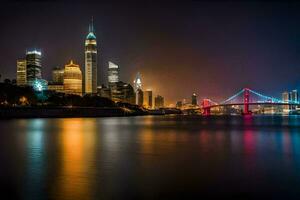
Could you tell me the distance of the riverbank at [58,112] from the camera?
278 feet

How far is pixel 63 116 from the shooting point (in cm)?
10006

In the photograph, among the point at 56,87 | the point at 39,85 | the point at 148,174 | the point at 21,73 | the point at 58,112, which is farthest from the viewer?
the point at 21,73

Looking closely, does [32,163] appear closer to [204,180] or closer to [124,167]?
[124,167]

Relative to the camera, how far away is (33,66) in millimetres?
179625

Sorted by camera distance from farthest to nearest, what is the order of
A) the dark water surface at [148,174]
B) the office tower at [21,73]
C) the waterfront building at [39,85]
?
the office tower at [21,73] → the waterfront building at [39,85] → the dark water surface at [148,174]

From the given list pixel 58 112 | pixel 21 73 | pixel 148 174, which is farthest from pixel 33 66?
pixel 148 174

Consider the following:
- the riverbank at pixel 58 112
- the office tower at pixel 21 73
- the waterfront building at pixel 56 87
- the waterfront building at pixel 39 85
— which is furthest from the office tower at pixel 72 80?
the riverbank at pixel 58 112

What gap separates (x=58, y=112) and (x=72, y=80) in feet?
272

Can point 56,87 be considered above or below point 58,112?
above

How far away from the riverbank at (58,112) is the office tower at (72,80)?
5477 centimetres

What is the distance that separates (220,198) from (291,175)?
188 inches

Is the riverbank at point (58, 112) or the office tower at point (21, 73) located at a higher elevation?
the office tower at point (21, 73)

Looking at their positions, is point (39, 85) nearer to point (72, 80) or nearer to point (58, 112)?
point (72, 80)

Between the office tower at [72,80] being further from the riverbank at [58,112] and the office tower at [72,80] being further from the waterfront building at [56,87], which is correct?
the riverbank at [58,112]
